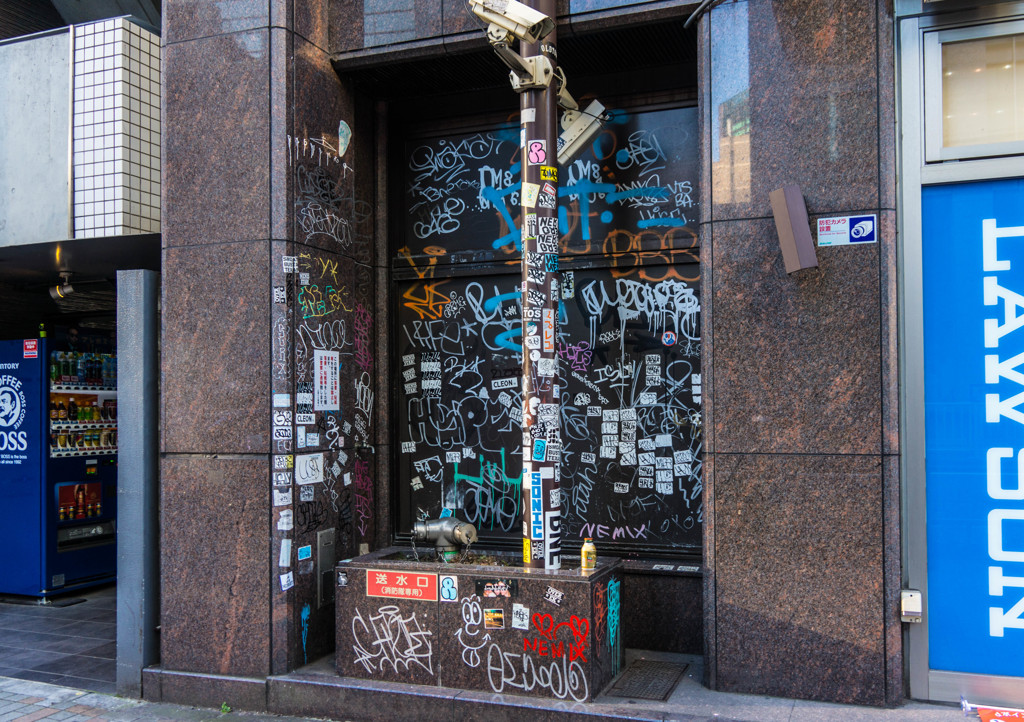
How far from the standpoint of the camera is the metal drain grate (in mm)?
4941

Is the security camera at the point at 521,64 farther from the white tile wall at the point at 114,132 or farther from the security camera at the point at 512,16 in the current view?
the white tile wall at the point at 114,132

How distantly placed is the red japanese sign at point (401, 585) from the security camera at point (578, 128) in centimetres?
283

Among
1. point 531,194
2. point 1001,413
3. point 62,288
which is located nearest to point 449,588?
point 531,194

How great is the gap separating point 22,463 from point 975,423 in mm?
8337

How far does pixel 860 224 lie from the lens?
190 inches

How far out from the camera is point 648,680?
5.18m

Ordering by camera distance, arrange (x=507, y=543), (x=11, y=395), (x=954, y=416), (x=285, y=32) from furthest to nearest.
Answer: (x=11, y=395) < (x=507, y=543) < (x=285, y=32) < (x=954, y=416)

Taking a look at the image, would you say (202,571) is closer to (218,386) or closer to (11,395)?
(218,386)

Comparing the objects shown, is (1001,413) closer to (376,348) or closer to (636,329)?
(636,329)

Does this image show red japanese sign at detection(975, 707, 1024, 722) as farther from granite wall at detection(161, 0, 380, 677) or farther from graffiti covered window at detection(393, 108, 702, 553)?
granite wall at detection(161, 0, 380, 677)

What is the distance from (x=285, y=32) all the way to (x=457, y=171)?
5.33ft

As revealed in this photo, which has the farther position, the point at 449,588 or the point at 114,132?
the point at 114,132

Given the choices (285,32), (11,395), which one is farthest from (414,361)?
(11,395)

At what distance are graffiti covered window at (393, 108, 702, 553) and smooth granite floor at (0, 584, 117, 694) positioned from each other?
98.2 inches
